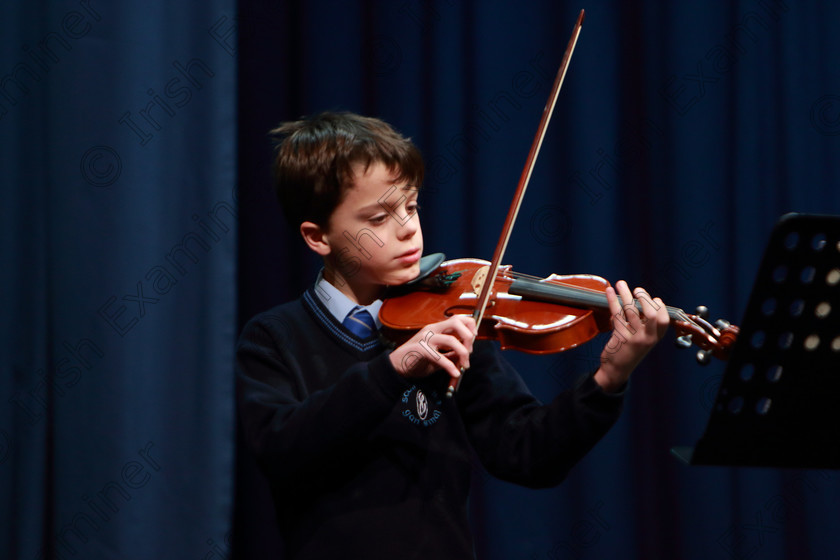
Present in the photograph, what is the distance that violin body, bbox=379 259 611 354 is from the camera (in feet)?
3.22

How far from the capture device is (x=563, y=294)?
103cm

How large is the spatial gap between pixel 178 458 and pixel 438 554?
0.79m

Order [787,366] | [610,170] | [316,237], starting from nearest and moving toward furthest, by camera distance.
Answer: [787,366] → [316,237] → [610,170]

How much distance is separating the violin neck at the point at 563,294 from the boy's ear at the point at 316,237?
10.3 inches

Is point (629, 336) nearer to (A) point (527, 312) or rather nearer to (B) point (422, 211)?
(A) point (527, 312)

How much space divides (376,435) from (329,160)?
1.21 ft

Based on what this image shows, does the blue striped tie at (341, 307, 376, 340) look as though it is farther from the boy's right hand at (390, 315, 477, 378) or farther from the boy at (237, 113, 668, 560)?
the boy's right hand at (390, 315, 477, 378)

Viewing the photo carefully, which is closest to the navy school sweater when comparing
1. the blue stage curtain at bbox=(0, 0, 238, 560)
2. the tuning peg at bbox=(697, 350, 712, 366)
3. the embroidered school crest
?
the embroidered school crest

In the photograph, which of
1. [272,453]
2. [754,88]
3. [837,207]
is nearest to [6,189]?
[272,453]

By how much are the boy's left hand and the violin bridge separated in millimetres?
212

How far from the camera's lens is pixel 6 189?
1.55 metres

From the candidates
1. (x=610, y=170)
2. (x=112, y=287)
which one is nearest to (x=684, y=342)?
(x=610, y=170)

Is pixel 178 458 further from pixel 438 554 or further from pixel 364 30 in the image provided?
pixel 364 30

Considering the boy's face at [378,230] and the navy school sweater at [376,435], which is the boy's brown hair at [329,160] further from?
the navy school sweater at [376,435]
